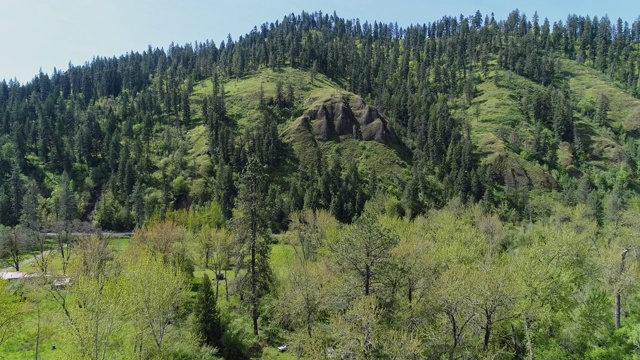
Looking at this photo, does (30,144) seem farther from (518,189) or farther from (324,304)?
(518,189)

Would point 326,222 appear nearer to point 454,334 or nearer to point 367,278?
point 367,278

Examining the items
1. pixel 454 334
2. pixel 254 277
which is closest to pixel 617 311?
pixel 454 334

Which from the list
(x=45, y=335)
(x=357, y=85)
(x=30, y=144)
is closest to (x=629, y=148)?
(x=357, y=85)

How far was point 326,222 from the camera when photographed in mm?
77688

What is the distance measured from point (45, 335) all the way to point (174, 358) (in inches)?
604

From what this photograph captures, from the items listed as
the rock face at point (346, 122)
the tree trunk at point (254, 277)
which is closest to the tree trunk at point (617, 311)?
the tree trunk at point (254, 277)

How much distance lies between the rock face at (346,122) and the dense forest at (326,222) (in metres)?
0.81

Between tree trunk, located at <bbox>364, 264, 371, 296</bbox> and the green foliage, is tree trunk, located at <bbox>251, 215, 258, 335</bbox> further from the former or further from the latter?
tree trunk, located at <bbox>364, 264, 371, 296</bbox>

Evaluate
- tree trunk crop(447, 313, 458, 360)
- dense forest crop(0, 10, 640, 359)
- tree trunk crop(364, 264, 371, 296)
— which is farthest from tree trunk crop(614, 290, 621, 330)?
tree trunk crop(364, 264, 371, 296)

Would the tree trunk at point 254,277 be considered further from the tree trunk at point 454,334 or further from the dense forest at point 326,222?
the tree trunk at point 454,334

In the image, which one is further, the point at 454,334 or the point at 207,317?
the point at 207,317

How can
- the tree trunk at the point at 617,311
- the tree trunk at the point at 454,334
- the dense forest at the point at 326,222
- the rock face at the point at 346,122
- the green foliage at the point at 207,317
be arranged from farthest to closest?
1. the rock face at the point at 346,122
2. the tree trunk at the point at 617,311
3. the green foliage at the point at 207,317
4. the dense forest at the point at 326,222
5. the tree trunk at the point at 454,334

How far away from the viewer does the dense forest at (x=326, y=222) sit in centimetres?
3516

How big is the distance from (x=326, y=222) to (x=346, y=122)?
82660 mm
